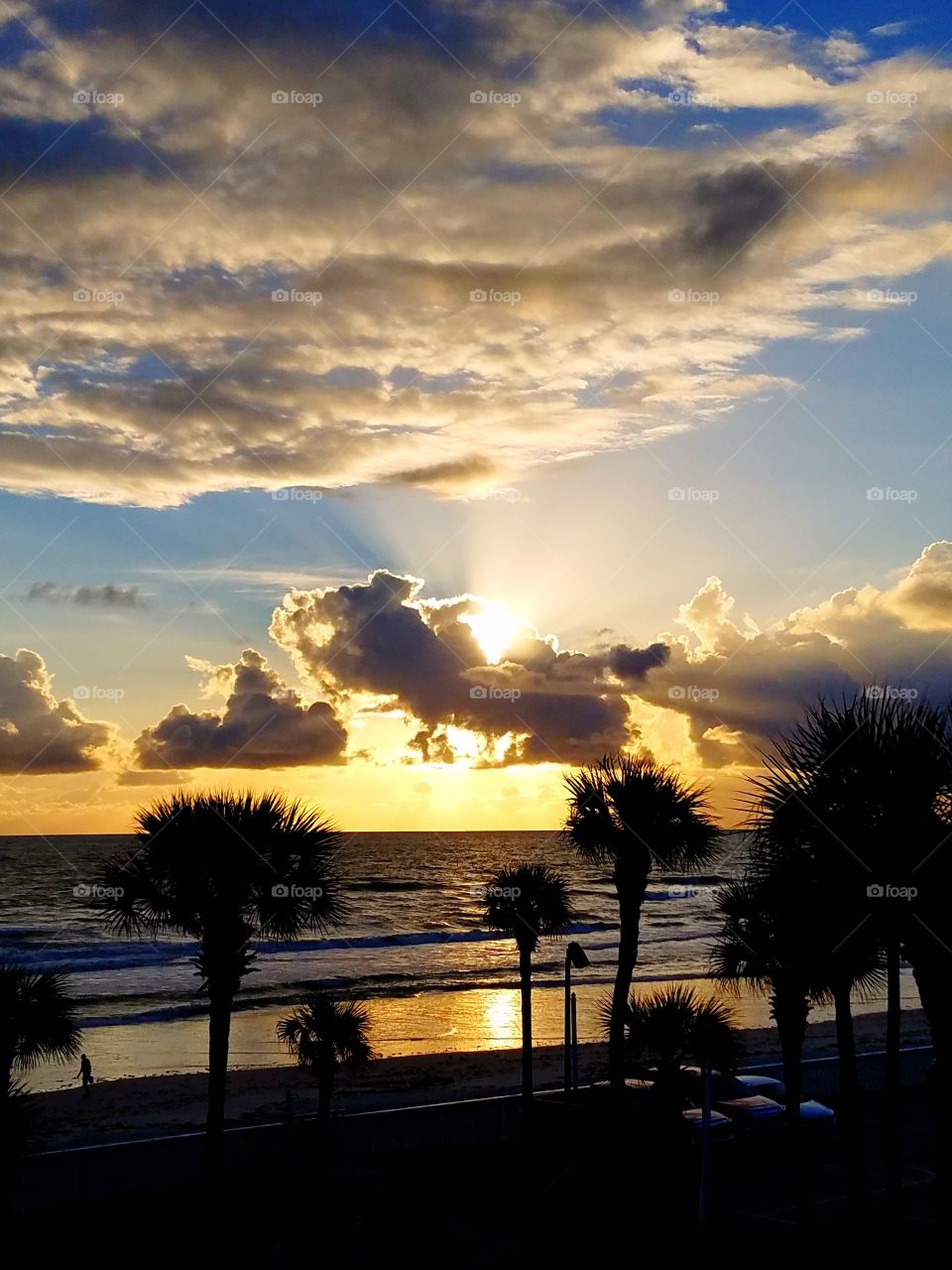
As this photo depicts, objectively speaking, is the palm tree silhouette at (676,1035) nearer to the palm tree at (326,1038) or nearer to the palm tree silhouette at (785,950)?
the palm tree silhouette at (785,950)

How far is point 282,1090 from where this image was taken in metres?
39.1

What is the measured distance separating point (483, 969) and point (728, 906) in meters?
55.9

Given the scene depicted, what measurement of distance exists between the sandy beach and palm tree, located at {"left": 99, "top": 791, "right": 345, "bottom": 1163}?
51.3 ft

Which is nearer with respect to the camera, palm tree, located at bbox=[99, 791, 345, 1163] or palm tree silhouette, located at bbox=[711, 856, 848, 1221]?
palm tree silhouette, located at bbox=[711, 856, 848, 1221]

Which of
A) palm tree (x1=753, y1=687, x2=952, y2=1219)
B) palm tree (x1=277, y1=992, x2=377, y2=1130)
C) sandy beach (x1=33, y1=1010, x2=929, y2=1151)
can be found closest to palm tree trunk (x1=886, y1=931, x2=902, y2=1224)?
palm tree (x1=753, y1=687, x2=952, y2=1219)

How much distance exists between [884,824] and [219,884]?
1012 centimetres

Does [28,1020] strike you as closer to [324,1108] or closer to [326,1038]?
[324,1108]

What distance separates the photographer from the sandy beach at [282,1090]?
34188mm

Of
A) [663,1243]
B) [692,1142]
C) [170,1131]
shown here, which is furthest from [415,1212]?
[170,1131]

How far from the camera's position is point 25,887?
12569cm

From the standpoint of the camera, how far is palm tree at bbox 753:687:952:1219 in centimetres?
1268

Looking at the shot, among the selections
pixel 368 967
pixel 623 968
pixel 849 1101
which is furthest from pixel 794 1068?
pixel 368 967

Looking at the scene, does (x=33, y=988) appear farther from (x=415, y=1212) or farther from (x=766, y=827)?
(x=766, y=827)

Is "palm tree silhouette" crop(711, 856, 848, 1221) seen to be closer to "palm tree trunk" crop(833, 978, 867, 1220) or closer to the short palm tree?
"palm tree trunk" crop(833, 978, 867, 1220)
